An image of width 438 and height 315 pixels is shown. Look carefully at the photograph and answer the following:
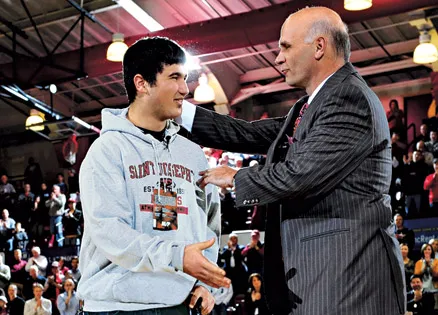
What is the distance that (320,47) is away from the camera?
3.18 m

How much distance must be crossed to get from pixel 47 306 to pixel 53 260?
3.35 meters

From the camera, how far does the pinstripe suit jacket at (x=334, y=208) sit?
2.91 meters

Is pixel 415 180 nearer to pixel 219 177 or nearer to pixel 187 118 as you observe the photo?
pixel 187 118

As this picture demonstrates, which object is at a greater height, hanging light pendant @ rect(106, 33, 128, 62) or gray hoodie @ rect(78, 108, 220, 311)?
hanging light pendant @ rect(106, 33, 128, 62)

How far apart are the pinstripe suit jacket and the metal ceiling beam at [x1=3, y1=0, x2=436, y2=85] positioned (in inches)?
438

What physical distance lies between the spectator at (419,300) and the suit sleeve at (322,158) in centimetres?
797

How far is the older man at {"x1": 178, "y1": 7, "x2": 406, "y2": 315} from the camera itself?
2910mm

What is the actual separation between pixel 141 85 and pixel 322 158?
0.74 metres

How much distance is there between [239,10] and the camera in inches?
650

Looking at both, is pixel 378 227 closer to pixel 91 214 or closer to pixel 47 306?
pixel 91 214

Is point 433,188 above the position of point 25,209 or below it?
below

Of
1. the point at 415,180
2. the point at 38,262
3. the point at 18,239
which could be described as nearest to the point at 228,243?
the point at 415,180

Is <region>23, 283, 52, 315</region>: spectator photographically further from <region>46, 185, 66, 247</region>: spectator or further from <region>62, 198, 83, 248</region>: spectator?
<region>46, 185, 66, 247</region>: spectator

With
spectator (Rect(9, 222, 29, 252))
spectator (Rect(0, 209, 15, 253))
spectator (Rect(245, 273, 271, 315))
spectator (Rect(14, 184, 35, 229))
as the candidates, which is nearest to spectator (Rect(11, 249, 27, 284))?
spectator (Rect(9, 222, 29, 252))
